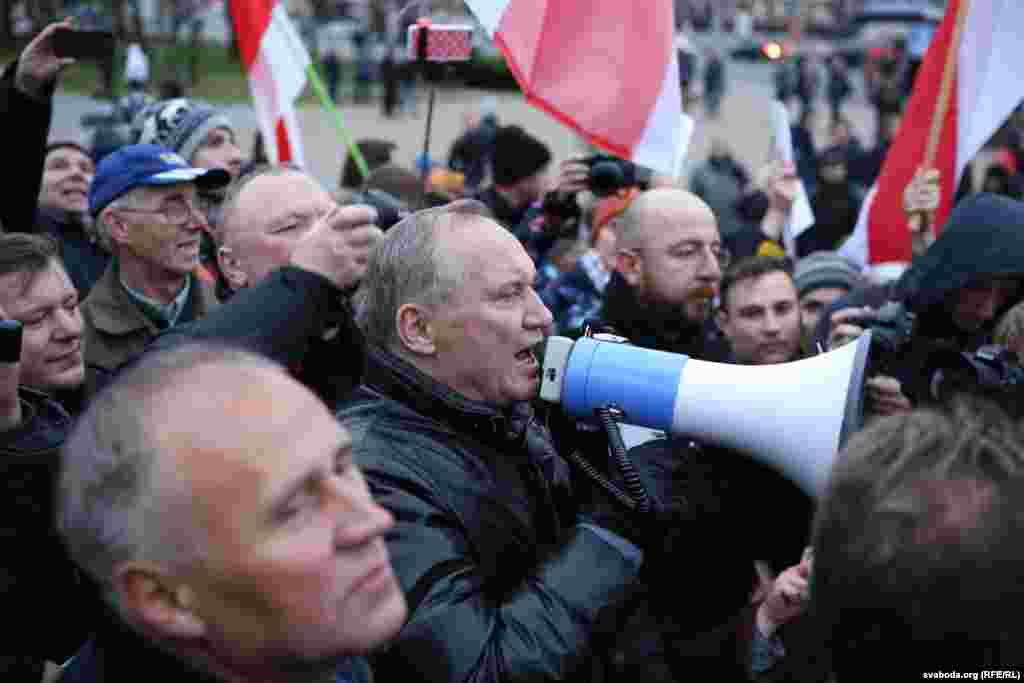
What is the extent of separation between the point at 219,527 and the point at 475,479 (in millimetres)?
843

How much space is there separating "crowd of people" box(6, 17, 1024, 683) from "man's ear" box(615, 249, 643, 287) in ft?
0.04

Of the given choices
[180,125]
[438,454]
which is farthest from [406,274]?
[180,125]

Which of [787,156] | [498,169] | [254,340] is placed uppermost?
[254,340]

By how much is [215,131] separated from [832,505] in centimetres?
360

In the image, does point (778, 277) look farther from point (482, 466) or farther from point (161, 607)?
point (161, 607)

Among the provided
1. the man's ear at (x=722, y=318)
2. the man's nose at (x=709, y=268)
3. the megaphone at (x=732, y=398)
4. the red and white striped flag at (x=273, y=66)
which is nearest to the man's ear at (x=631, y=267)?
the man's nose at (x=709, y=268)

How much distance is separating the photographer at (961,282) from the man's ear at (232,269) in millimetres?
1710

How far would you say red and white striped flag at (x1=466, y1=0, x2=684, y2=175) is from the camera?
11.1ft

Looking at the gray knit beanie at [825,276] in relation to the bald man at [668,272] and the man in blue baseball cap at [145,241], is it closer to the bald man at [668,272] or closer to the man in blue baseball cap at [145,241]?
the bald man at [668,272]

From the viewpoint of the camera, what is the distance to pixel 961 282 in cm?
300

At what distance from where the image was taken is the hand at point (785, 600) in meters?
2.10

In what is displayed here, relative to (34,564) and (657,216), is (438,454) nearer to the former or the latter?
(34,564)

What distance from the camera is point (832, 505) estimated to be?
1.33 m

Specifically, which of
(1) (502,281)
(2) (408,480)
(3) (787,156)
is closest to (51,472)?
(2) (408,480)
